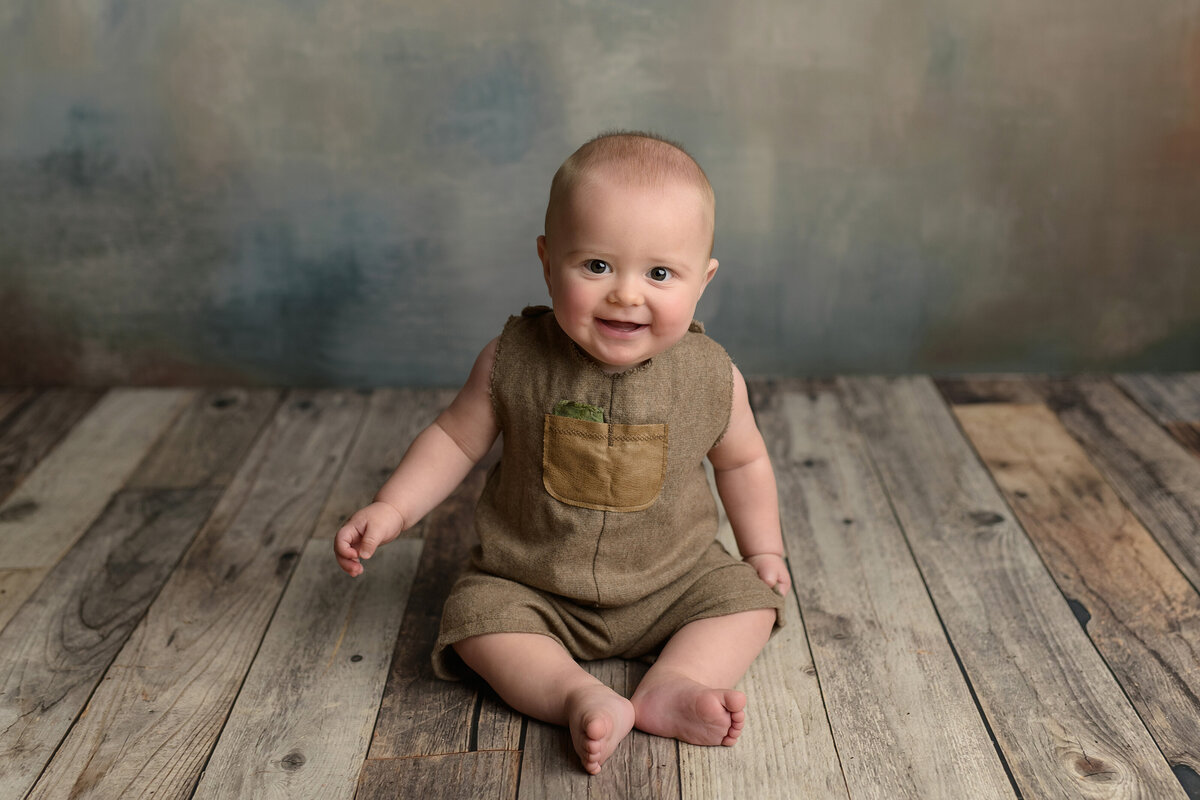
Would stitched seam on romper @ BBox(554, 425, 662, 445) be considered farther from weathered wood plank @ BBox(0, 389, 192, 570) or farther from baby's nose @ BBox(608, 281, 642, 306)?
weathered wood plank @ BBox(0, 389, 192, 570)

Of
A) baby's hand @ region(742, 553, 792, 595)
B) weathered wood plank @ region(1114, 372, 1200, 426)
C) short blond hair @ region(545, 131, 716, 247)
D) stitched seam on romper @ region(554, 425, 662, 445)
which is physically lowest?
weathered wood plank @ region(1114, 372, 1200, 426)

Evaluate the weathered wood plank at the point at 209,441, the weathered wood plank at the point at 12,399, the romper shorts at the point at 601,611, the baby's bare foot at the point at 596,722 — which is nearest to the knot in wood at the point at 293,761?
the romper shorts at the point at 601,611

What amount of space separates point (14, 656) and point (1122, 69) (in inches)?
73.4

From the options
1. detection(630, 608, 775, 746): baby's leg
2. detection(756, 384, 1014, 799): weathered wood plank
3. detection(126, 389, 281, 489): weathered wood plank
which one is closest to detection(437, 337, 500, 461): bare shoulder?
detection(630, 608, 775, 746): baby's leg

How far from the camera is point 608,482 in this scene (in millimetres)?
1188

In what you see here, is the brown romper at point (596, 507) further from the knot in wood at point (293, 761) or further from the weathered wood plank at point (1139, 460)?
the weathered wood plank at point (1139, 460)

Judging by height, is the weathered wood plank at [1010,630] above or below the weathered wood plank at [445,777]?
below

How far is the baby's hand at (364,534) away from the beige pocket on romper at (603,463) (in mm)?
176

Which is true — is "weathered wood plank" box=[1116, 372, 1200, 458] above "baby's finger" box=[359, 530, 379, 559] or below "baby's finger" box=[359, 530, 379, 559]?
below

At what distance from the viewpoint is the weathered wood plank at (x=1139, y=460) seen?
1.52 m

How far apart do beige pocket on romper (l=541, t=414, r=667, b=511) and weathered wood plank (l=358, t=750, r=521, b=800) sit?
0.28m

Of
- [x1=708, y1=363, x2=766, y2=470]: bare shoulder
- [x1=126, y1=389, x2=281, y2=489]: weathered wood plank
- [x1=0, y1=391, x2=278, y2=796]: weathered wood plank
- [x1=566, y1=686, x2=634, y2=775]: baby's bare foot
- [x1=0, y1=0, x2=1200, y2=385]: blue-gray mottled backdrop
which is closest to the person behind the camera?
[x1=566, y1=686, x2=634, y2=775]: baby's bare foot

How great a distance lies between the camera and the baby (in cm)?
108

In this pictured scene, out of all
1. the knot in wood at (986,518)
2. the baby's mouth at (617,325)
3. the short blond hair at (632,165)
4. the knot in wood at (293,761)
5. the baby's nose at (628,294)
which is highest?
the short blond hair at (632,165)
